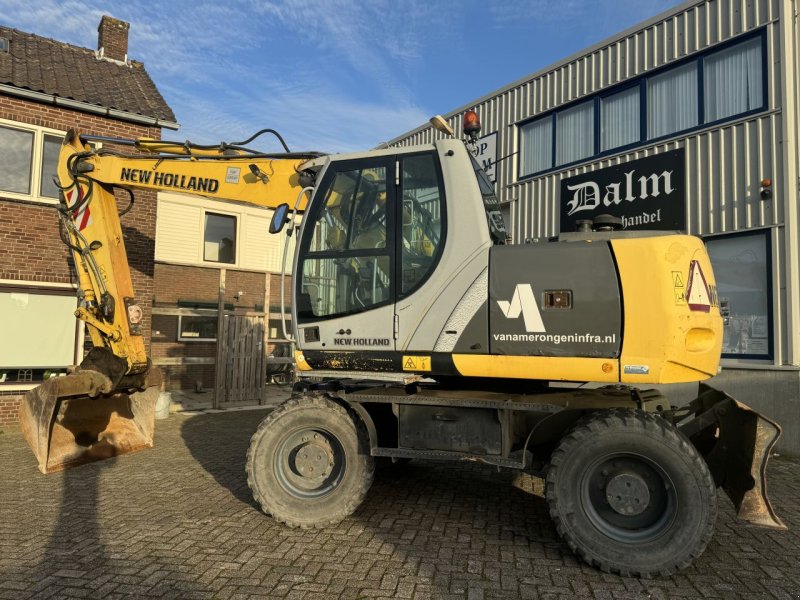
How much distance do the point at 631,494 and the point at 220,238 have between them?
47.5 feet

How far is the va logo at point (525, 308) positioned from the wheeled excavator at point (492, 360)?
11mm

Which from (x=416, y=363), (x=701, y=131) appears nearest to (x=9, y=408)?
(x=416, y=363)

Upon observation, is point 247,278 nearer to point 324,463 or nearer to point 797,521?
point 324,463

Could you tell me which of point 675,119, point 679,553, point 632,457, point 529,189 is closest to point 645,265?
point 632,457

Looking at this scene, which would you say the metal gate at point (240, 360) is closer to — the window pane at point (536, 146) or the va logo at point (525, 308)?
the window pane at point (536, 146)

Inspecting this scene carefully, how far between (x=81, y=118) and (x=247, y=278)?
7.26m

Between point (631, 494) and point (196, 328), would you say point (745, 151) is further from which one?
→ point (196, 328)

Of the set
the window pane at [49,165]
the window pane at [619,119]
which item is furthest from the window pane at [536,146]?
the window pane at [49,165]

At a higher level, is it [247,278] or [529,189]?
[529,189]

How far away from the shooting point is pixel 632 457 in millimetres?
3672

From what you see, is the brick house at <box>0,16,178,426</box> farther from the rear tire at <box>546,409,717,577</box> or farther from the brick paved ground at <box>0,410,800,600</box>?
the rear tire at <box>546,409,717,577</box>

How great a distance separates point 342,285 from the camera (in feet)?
14.7

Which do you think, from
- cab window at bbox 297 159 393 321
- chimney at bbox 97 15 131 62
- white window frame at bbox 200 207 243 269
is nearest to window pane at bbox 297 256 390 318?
cab window at bbox 297 159 393 321

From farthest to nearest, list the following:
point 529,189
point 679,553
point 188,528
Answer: point 529,189 → point 188,528 → point 679,553
